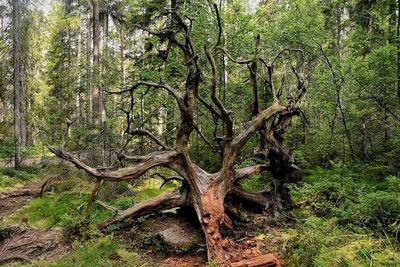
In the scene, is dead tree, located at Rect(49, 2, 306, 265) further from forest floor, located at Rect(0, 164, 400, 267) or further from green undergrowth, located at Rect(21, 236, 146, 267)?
green undergrowth, located at Rect(21, 236, 146, 267)

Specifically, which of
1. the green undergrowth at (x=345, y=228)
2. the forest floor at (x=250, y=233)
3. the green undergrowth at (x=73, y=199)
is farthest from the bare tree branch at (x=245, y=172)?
the green undergrowth at (x=73, y=199)

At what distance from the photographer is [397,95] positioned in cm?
904

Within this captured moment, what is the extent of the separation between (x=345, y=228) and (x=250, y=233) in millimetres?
1836

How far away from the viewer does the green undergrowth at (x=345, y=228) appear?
4477mm

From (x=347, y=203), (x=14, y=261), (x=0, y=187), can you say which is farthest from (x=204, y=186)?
(x=0, y=187)

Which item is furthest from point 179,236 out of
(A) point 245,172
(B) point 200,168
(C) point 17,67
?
(C) point 17,67

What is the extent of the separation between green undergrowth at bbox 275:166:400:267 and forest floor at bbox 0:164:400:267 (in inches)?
0.6

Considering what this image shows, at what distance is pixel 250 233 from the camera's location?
6488 millimetres

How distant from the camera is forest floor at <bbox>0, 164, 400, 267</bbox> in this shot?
4871mm

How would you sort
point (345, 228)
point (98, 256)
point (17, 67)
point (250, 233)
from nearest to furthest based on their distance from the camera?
1. point (98, 256)
2. point (345, 228)
3. point (250, 233)
4. point (17, 67)

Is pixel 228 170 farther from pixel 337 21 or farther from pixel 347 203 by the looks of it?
pixel 337 21

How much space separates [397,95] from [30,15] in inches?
685

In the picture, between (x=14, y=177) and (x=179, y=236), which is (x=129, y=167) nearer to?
(x=179, y=236)

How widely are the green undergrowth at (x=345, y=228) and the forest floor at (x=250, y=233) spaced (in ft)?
0.05
